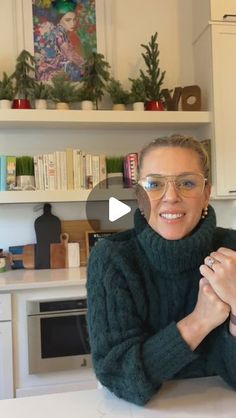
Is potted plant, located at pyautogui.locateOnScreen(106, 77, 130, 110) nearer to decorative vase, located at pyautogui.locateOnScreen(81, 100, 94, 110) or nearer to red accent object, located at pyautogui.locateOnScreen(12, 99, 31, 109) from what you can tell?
decorative vase, located at pyautogui.locateOnScreen(81, 100, 94, 110)

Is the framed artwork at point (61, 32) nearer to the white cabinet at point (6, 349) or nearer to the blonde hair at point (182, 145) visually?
the white cabinet at point (6, 349)

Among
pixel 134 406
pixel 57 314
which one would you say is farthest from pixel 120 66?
pixel 134 406

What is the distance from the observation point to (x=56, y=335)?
228 centimetres

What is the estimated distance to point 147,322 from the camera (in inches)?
33.4

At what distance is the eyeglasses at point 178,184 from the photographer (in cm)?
84

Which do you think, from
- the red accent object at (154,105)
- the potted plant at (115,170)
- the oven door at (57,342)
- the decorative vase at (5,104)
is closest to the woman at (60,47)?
the decorative vase at (5,104)

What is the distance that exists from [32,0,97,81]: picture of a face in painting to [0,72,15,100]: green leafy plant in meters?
0.29

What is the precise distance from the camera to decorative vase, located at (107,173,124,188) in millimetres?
2760

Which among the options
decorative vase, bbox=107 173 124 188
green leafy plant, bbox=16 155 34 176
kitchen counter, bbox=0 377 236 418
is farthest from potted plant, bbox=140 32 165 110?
kitchen counter, bbox=0 377 236 418

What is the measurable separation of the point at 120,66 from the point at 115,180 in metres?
0.88

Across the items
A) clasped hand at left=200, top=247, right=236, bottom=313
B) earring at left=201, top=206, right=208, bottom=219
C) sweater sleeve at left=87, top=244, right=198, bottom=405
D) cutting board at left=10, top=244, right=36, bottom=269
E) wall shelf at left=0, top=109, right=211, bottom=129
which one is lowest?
cutting board at left=10, top=244, right=36, bottom=269

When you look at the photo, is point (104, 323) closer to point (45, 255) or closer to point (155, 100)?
point (45, 255)

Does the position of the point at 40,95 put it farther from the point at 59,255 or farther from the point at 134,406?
the point at 134,406

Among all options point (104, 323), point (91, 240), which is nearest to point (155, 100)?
point (91, 240)
